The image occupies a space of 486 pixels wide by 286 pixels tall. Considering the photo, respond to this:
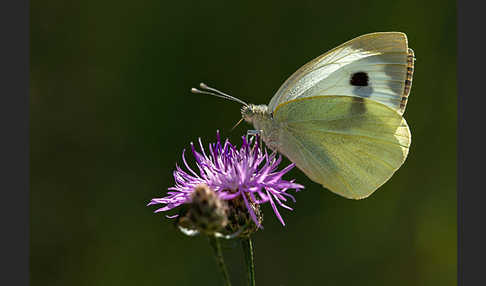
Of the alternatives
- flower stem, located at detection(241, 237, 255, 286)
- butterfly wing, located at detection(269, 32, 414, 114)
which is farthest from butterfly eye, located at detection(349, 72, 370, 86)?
flower stem, located at detection(241, 237, 255, 286)

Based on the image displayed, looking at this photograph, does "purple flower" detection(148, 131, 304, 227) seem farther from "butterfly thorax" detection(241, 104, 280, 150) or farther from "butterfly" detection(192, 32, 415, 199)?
"butterfly" detection(192, 32, 415, 199)

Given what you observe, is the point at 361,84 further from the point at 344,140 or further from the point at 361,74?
the point at 344,140

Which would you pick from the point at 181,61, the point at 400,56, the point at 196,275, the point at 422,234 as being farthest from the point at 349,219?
the point at 181,61

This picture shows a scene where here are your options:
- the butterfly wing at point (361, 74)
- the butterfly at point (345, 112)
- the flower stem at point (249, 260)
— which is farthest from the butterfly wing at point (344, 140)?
the flower stem at point (249, 260)

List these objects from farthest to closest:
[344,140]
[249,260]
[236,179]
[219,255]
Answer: [344,140], [236,179], [249,260], [219,255]

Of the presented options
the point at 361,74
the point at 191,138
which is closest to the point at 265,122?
the point at 361,74

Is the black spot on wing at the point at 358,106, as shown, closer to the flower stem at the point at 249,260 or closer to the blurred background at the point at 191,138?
the flower stem at the point at 249,260

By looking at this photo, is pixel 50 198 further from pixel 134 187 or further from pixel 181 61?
pixel 181 61
